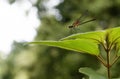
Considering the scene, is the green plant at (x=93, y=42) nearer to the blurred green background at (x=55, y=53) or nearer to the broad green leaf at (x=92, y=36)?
the broad green leaf at (x=92, y=36)

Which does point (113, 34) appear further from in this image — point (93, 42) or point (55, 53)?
point (55, 53)

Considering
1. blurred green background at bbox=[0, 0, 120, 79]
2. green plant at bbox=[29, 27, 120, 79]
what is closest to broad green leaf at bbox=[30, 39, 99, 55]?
green plant at bbox=[29, 27, 120, 79]

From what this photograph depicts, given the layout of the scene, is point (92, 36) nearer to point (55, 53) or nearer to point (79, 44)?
point (79, 44)

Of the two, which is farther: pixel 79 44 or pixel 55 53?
pixel 55 53

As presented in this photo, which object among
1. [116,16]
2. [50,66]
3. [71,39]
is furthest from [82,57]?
[71,39]

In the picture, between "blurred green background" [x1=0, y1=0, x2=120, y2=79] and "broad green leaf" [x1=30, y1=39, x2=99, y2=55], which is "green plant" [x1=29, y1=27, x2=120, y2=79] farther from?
"blurred green background" [x1=0, y1=0, x2=120, y2=79]

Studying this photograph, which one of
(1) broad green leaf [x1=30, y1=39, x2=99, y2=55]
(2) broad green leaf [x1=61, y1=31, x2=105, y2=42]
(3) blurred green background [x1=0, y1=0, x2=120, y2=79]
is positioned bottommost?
(1) broad green leaf [x1=30, y1=39, x2=99, y2=55]

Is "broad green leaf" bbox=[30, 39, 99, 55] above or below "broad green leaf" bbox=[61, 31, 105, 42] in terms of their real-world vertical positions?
below

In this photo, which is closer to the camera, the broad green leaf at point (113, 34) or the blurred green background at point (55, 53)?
the broad green leaf at point (113, 34)

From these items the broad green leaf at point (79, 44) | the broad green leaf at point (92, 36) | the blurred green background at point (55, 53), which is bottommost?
the broad green leaf at point (79, 44)

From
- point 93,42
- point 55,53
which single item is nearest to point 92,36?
point 93,42

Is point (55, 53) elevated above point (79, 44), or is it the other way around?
point (55, 53)

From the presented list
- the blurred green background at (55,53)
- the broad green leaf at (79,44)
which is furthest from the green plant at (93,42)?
the blurred green background at (55,53)
